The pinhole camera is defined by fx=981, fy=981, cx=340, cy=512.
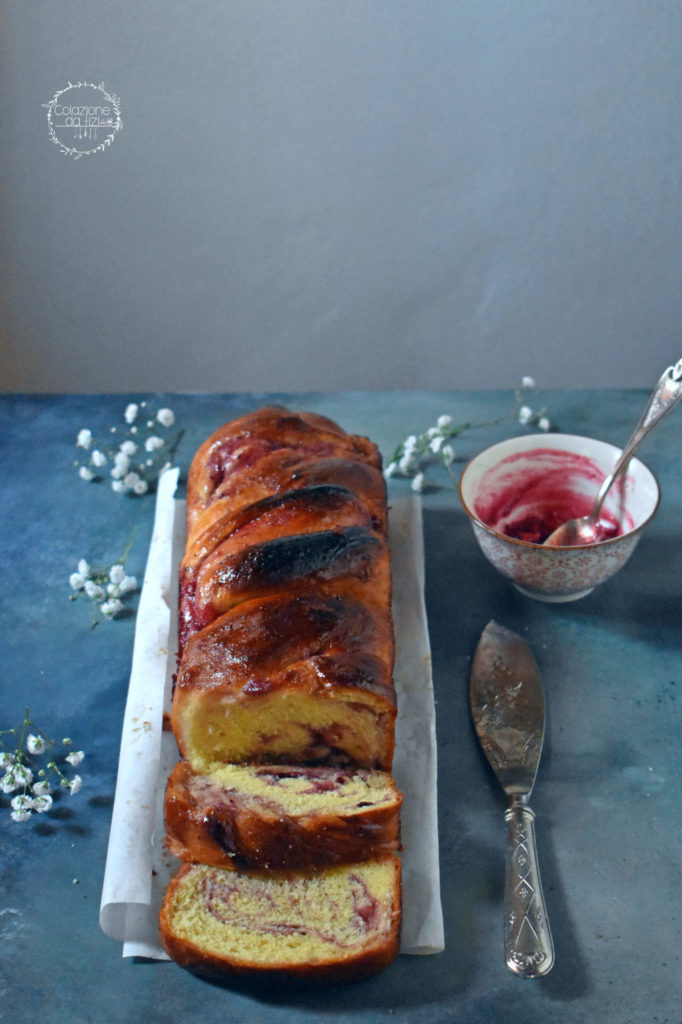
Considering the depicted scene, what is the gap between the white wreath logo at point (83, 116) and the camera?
11.0ft

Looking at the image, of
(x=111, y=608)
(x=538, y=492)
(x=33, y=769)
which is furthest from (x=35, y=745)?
(x=538, y=492)

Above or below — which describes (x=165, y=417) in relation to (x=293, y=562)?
below

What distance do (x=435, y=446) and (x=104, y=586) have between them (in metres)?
1.09

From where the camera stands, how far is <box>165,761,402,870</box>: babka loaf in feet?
6.05

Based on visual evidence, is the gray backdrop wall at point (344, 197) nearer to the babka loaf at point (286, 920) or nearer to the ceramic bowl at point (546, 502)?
the ceramic bowl at point (546, 502)

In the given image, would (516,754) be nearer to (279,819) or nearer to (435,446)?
(279,819)

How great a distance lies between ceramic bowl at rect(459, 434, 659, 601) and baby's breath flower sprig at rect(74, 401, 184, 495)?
41.0 inches

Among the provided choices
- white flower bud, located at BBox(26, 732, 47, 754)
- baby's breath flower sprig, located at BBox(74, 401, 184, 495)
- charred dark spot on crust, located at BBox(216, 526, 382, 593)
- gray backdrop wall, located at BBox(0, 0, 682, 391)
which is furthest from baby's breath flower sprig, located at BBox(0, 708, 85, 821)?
gray backdrop wall, located at BBox(0, 0, 682, 391)

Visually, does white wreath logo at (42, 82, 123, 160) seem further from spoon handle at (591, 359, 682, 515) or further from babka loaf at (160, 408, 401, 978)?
spoon handle at (591, 359, 682, 515)

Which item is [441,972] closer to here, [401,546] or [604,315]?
[401,546]

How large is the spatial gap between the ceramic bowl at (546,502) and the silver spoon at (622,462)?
50 mm

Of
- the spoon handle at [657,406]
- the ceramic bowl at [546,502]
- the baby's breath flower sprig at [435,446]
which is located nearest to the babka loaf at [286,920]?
the ceramic bowl at [546,502]

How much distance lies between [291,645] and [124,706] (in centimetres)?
58

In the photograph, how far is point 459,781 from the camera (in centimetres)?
216
